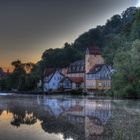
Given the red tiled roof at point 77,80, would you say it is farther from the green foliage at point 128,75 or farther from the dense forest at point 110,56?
the green foliage at point 128,75

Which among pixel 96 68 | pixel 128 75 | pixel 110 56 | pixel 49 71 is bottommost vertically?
pixel 128 75

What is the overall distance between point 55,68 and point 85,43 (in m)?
22.9

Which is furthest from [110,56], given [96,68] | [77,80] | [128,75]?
[128,75]

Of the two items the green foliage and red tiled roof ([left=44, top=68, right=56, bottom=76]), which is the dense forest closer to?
the green foliage

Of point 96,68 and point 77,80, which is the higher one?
point 96,68

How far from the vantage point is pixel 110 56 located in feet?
355

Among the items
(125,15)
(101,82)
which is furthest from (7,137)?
(125,15)

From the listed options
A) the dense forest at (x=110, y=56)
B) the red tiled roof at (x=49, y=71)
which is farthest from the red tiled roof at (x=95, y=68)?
the red tiled roof at (x=49, y=71)

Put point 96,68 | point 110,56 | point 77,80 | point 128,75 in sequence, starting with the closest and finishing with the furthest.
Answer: point 128,75 → point 110,56 → point 96,68 → point 77,80

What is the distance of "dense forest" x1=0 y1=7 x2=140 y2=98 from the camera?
2569 inches

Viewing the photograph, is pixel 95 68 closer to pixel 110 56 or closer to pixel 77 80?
pixel 110 56

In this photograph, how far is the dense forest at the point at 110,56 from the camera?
2569 inches

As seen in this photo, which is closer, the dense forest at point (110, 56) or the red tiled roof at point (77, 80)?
the dense forest at point (110, 56)

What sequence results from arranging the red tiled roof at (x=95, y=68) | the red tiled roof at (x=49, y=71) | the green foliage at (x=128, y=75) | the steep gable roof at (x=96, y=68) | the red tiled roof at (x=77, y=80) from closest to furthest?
1. the green foliage at (x=128, y=75)
2. the steep gable roof at (x=96, y=68)
3. the red tiled roof at (x=95, y=68)
4. the red tiled roof at (x=77, y=80)
5. the red tiled roof at (x=49, y=71)
